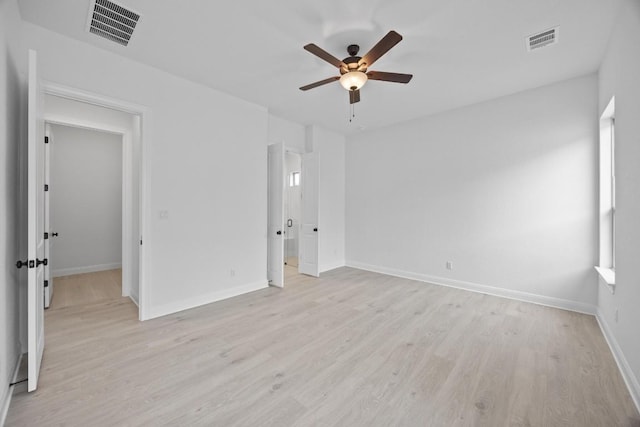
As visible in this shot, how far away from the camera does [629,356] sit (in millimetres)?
2115

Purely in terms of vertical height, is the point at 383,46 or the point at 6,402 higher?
the point at 383,46

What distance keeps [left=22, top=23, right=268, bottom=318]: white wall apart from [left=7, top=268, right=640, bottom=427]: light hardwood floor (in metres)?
0.51

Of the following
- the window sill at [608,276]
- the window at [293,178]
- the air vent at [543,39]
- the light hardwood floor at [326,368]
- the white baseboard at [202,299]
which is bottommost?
the light hardwood floor at [326,368]

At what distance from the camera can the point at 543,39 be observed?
2.66 meters

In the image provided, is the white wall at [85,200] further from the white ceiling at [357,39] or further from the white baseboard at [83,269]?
the white ceiling at [357,39]

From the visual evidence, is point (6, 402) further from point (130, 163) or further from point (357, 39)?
point (357, 39)

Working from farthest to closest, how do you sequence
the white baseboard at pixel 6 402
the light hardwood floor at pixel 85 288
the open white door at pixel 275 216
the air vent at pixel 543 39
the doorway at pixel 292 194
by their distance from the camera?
1. the doorway at pixel 292 194
2. the open white door at pixel 275 216
3. the light hardwood floor at pixel 85 288
4. the air vent at pixel 543 39
5. the white baseboard at pixel 6 402

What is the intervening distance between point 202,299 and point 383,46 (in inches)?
143

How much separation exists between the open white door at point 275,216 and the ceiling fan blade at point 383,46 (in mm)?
2271

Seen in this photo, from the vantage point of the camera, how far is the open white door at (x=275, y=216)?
4551 mm

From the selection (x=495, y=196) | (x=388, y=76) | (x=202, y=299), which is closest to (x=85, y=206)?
(x=202, y=299)

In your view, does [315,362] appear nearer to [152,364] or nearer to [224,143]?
[152,364]

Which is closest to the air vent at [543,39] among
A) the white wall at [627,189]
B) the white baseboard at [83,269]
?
the white wall at [627,189]

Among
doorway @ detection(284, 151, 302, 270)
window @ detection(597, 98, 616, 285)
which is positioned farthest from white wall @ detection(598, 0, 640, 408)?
doorway @ detection(284, 151, 302, 270)
